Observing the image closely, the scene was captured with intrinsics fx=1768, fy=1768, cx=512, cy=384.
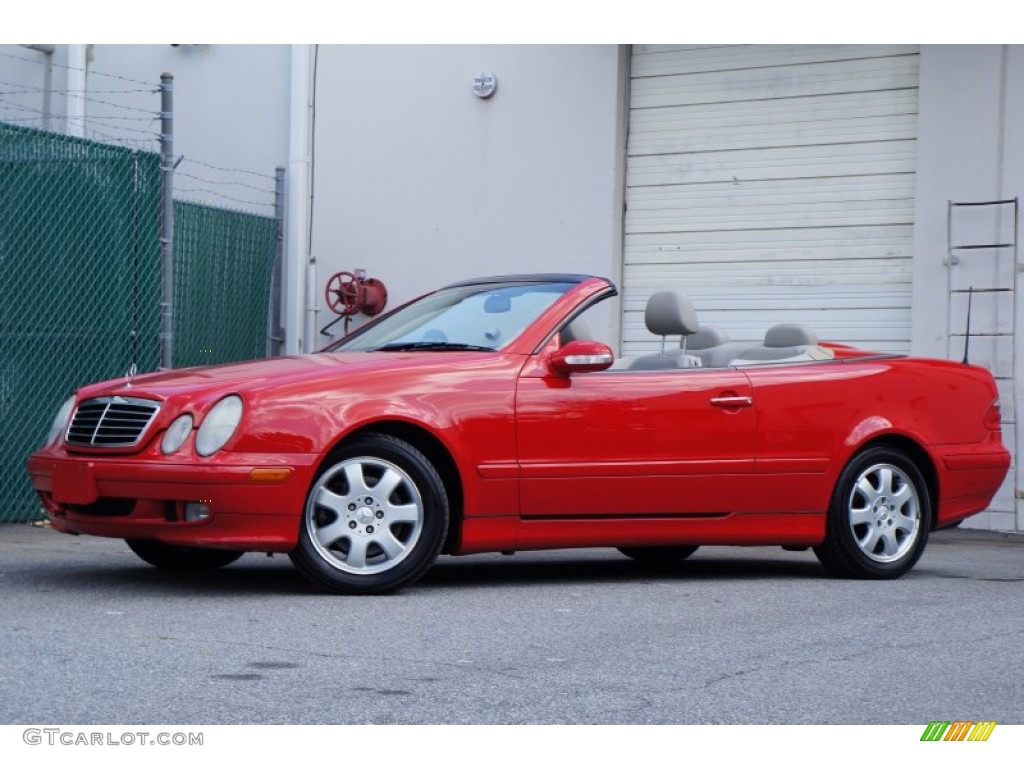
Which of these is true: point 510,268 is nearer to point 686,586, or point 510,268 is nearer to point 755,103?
point 755,103

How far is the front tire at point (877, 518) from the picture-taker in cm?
852

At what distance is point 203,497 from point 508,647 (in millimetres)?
1624

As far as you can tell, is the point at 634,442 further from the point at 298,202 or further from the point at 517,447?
the point at 298,202

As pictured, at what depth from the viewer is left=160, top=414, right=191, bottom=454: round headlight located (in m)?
7.10

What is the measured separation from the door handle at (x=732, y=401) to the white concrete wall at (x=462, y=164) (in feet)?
19.0

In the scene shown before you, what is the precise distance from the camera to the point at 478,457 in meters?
7.61

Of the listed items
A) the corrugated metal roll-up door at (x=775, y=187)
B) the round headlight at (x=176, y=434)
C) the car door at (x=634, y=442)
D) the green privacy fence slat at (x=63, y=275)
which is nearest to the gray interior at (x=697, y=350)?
the car door at (x=634, y=442)

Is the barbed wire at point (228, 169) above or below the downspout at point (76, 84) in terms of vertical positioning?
below

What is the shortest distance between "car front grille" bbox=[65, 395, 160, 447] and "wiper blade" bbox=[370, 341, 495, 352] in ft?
4.30

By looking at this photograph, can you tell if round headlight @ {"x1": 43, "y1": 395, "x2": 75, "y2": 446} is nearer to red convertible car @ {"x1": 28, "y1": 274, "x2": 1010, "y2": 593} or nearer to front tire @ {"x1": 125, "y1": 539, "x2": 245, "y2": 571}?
red convertible car @ {"x1": 28, "y1": 274, "x2": 1010, "y2": 593}

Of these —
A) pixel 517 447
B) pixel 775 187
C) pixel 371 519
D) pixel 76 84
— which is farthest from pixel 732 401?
pixel 76 84

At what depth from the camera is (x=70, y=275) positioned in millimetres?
11500

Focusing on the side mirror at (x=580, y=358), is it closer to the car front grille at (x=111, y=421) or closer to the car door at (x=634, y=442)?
the car door at (x=634, y=442)

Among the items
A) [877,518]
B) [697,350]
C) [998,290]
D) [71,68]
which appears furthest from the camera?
[71,68]
